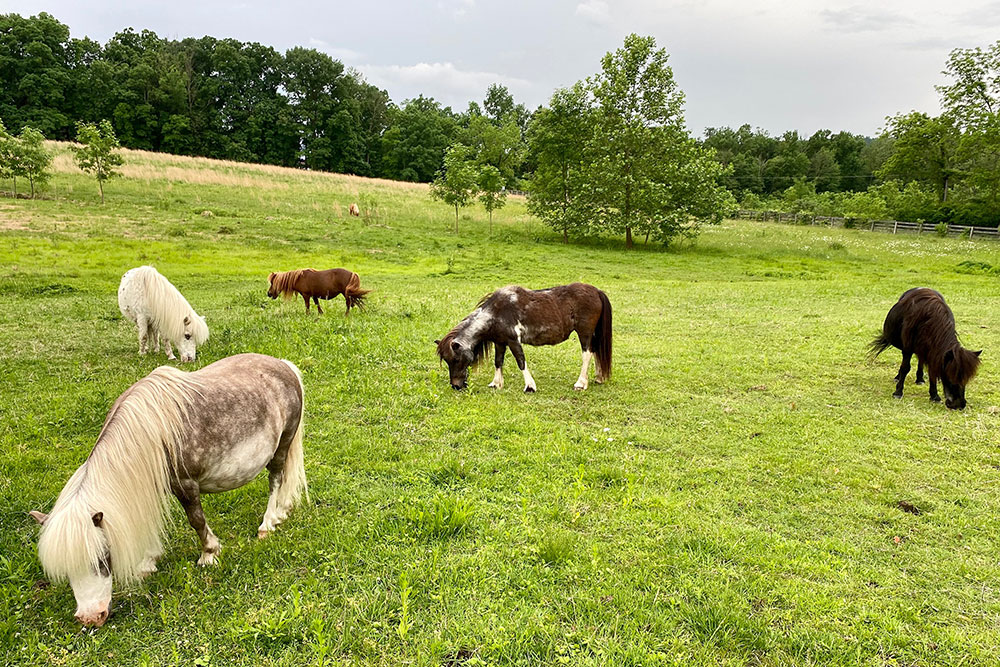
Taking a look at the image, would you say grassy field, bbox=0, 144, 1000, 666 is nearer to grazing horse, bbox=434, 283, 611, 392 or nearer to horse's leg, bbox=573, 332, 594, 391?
horse's leg, bbox=573, 332, 594, 391

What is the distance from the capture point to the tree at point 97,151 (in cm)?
2750

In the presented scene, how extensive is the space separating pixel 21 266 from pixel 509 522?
18922 millimetres

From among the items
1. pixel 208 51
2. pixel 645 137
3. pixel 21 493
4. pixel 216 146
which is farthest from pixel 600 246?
pixel 208 51

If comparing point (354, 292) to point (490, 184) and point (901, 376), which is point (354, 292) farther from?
point (490, 184)

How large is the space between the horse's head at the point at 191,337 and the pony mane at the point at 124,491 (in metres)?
5.52

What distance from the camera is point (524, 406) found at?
24.8 ft

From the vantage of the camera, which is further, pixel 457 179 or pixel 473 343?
pixel 457 179

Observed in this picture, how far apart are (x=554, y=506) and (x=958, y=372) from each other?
23.1ft

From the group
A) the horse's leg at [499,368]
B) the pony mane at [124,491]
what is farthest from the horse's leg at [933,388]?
the pony mane at [124,491]

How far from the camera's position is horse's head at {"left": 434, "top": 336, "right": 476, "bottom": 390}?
26.1ft

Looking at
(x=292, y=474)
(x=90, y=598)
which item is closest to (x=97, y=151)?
(x=292, y=474)

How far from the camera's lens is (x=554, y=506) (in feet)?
15.6

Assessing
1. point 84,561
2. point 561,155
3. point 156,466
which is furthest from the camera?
point 561,155

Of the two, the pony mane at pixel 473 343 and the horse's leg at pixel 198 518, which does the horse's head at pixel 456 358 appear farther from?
the horse's leg at pixel 198 518
